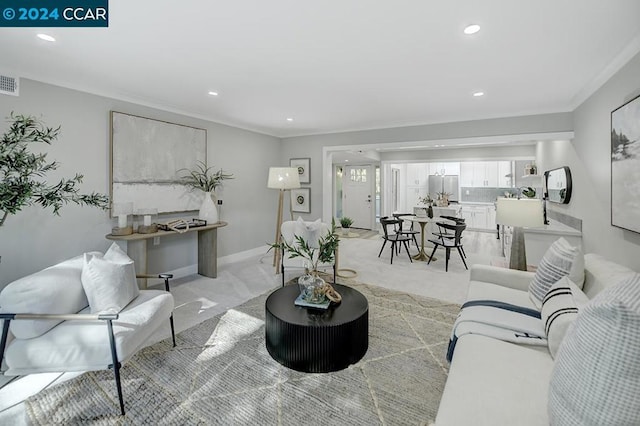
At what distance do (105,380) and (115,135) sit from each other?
2738mm

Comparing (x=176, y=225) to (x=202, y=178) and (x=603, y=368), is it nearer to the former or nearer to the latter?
(x=202, y=178)

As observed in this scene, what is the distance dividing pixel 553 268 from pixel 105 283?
323 centimetres

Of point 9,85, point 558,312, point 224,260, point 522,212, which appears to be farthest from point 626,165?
point 9,85

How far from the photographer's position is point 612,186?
8.32 ft

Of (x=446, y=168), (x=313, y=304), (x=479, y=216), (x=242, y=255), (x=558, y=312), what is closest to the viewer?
(x=558, y=312)

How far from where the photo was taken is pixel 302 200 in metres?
6.01

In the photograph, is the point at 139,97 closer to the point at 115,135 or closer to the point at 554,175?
the point at 115,135

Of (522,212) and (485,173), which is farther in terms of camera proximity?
(485,173)

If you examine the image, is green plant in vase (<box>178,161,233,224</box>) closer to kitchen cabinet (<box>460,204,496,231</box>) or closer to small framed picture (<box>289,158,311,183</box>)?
small framed picture (<box>289,158,311,183</box>)

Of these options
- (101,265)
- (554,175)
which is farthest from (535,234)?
(101,265)

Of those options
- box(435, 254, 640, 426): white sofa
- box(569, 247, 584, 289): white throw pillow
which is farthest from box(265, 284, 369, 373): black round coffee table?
box(569, 247, 584, 289): white throw pillow

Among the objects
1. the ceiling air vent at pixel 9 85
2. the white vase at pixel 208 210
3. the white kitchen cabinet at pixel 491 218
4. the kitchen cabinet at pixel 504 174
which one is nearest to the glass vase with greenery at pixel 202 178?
the white vase at pixel 208 210

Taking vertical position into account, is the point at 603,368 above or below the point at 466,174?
below

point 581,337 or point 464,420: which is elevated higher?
point 581,337
